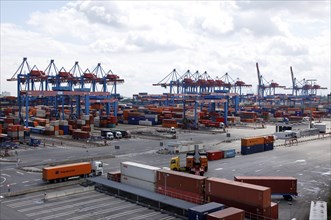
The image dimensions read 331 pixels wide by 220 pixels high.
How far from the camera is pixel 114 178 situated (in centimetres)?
3409

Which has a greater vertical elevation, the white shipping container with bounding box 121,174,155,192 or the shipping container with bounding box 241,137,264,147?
the shipping container with bounding box 241,137,264,147

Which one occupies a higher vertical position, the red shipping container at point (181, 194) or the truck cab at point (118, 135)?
the truck cab at point (118, 135)

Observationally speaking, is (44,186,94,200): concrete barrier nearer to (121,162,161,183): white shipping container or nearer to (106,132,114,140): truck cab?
(121,162,161,183): white shipping container

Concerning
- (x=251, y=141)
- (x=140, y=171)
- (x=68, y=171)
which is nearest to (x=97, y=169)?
(x=68, y=171)

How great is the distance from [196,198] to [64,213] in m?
9.61

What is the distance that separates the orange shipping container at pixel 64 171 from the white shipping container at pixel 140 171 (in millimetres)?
5044

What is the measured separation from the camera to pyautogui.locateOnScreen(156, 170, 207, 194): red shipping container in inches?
1094

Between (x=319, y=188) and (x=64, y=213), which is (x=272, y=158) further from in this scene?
(x=64, y=213)

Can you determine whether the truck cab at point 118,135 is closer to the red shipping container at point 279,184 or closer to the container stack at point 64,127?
the container stack at point 64,127

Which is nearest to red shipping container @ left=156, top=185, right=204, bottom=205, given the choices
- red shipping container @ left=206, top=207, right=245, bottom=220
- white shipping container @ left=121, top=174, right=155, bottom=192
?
white shipping container @ left=121, top=174, right=155, bottom=192

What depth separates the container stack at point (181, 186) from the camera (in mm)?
27753

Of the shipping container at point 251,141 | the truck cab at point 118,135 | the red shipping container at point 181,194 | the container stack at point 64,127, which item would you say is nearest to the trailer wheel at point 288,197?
the red shipping container at point 181,194

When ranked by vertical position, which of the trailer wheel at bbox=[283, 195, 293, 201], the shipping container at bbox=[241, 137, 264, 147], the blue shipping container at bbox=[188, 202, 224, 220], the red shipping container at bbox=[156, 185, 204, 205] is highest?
the shipping container at bbox=[241, 137, 264, 147]

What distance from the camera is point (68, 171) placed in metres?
35.3
